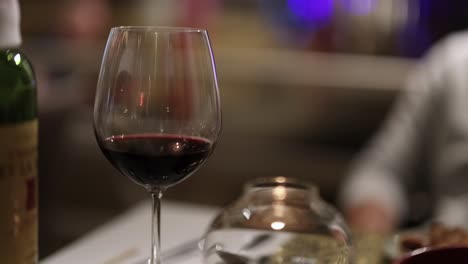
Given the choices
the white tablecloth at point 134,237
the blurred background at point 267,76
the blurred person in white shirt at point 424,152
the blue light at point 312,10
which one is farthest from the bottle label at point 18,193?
the blue light at point 312,10

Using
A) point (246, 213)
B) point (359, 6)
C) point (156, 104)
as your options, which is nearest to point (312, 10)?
point (359, 6)

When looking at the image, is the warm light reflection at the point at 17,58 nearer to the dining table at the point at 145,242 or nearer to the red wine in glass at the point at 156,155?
the red wine in glass at the point at 156,155

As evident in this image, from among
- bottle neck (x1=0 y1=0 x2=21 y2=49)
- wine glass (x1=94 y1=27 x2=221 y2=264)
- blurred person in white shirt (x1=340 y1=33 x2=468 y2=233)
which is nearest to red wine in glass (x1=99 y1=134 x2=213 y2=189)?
wine glass (x1=94 y1=27 x2=221 y2=264)

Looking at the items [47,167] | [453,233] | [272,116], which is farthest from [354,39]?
[453,233]

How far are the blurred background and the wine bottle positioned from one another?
153cm

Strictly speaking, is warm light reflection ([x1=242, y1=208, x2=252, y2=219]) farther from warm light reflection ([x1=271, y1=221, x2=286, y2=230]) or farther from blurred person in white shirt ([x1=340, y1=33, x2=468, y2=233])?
blurred person in white shirt ([x1=340, y1=33, x2=468, y2=233])

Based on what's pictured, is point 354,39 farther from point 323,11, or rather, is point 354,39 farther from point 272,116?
point 272,116

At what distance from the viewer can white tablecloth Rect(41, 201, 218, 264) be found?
2.41ft

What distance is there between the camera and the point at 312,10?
2.31 m

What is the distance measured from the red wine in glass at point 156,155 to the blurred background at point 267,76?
5.08 ft

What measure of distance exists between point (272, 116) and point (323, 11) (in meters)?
0.41

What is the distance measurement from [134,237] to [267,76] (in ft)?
5.07

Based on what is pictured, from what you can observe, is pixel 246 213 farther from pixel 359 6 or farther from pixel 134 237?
pixel 359 6

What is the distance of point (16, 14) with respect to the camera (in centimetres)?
54
